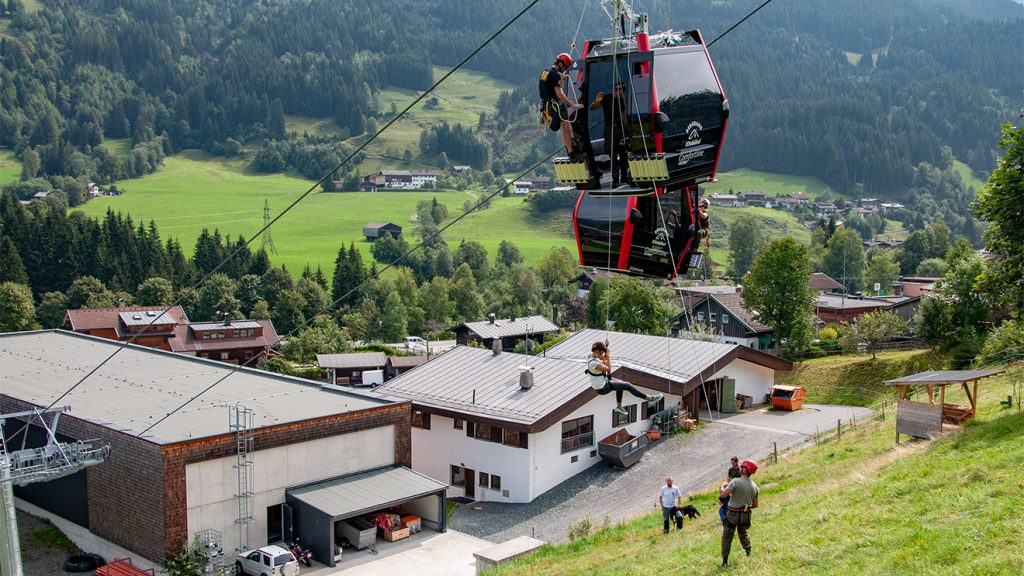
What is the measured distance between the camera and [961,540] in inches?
450

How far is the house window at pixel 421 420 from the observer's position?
109 feet

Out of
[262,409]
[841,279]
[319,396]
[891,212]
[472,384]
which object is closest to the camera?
[262,409]

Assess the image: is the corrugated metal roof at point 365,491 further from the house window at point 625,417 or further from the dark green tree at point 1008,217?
the dark green tree at point 1008,217

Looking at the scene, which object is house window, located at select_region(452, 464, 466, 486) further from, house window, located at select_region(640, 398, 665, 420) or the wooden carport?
the wooden carport

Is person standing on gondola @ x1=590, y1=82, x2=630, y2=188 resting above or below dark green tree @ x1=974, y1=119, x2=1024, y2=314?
above

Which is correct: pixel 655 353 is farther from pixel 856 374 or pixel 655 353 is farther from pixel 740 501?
pixel 740 501

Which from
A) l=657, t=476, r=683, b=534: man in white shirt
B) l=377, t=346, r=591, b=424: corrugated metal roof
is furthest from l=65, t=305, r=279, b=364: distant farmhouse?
l=657, t=476, r=683, b=534: man in white shirt

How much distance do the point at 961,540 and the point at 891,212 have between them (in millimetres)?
193792

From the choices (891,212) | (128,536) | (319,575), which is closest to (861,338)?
(319,575)

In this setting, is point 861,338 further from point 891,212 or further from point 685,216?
point 891,212

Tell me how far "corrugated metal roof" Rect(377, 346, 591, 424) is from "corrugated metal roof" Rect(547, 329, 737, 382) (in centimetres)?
286

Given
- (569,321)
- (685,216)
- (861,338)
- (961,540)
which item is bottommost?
(569,321)

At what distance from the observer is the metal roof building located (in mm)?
23016

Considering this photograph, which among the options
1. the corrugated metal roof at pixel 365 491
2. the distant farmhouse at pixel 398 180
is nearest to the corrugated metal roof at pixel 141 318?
the corrugated metal roof at pixel 365 491
